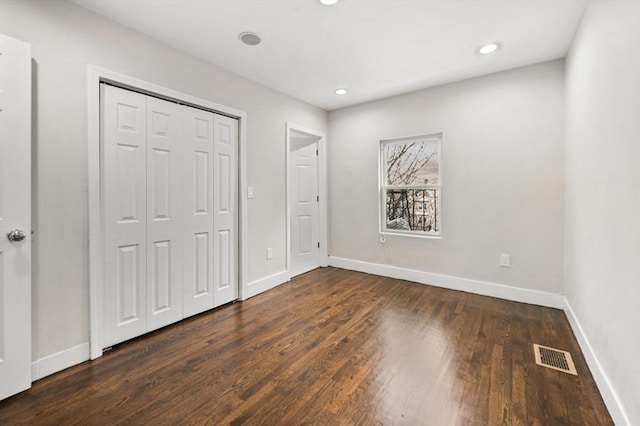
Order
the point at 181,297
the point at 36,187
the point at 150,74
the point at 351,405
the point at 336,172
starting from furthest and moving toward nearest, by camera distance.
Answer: the point at 336,172, the point at 181,297, the point at 150,74, the point at 36,187, the point at 351,405

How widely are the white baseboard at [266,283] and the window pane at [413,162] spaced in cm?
206

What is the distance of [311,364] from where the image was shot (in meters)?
2.03

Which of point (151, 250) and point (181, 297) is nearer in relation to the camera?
point (151, 250)

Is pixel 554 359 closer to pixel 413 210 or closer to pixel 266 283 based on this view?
pixel 413 210

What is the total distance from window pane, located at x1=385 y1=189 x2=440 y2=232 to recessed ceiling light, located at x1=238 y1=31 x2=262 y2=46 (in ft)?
8.66

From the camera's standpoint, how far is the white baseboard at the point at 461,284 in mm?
3057

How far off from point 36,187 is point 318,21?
2332mm

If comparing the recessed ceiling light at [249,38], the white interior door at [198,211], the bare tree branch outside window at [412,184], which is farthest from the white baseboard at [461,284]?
the recessed ceiling light at [249,38]

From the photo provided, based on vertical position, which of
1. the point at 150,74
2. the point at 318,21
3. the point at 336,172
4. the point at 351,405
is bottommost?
the point at 351,405

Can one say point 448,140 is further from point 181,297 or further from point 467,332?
point 181,297

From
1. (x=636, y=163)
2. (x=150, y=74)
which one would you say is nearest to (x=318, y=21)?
(x=150, y=74)

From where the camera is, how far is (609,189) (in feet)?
5.32

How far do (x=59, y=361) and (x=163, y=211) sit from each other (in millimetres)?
1262

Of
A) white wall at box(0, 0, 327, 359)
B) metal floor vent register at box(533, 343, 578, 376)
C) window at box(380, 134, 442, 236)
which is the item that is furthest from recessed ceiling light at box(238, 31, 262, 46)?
metal floor vent register at box(533, 343, 578, 376)
